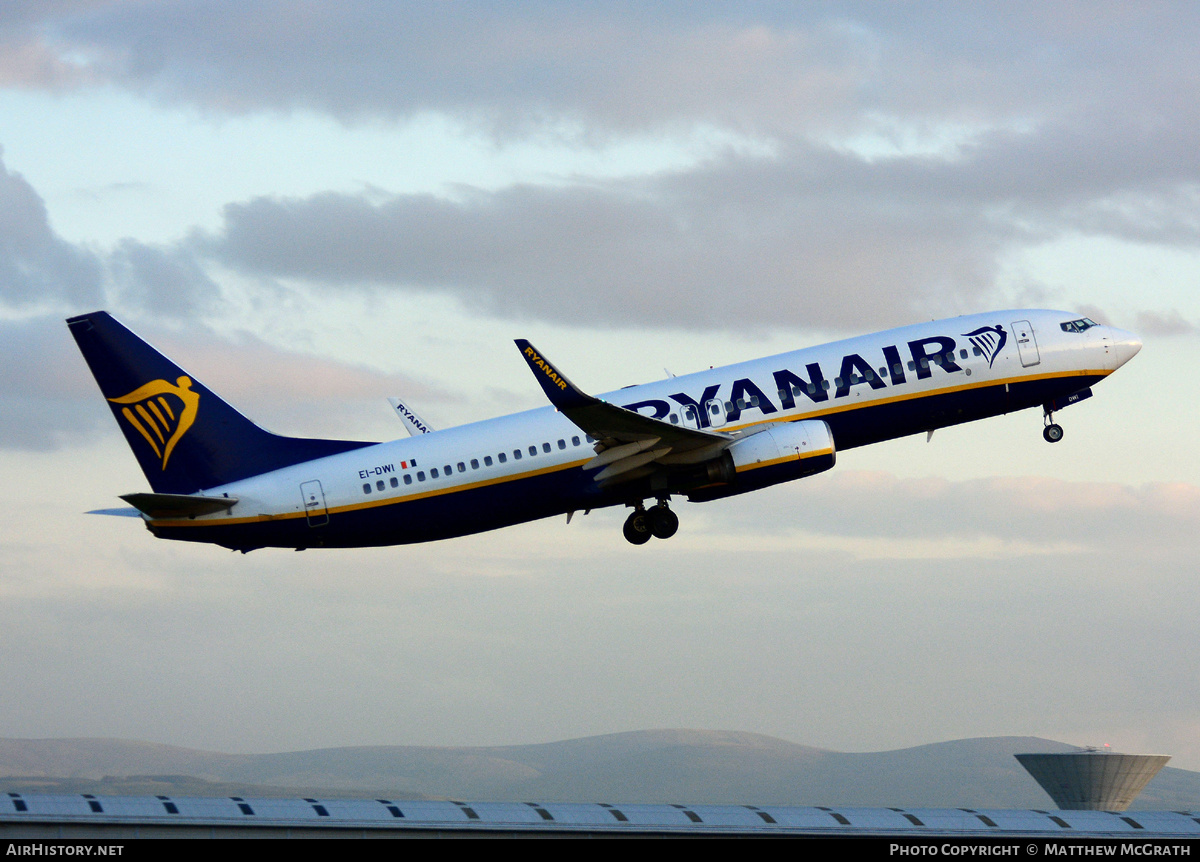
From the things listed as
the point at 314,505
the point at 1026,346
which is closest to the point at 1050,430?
the point at 1026,346

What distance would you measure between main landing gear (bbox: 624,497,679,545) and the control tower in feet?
156

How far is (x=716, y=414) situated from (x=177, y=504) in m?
20.3

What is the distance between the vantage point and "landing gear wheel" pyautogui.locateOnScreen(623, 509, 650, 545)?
176 ft

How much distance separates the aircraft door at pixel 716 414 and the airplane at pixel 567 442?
0.05m

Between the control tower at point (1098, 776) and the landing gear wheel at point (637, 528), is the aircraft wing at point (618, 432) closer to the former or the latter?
the landing gear wheel at point (637, 528)

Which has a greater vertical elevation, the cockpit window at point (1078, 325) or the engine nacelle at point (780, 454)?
the cockpit window at point (1078, 325)

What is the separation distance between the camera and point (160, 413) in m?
52.9

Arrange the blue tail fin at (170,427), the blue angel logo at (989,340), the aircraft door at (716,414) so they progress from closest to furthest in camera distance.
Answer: the aircraft door at (716,414), the blue tail fin at (170,427), the blue angel logo at (989,340)

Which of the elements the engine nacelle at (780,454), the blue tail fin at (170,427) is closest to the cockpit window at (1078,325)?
the engine nacelle at (780,454)

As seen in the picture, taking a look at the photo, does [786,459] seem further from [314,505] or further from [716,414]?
[314,505]

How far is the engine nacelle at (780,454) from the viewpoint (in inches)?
1957

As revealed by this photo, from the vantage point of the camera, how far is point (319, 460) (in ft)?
171

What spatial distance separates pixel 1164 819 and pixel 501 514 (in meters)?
32.2
